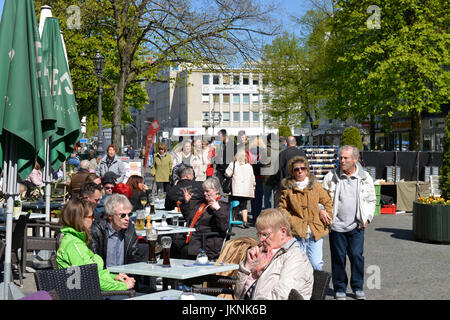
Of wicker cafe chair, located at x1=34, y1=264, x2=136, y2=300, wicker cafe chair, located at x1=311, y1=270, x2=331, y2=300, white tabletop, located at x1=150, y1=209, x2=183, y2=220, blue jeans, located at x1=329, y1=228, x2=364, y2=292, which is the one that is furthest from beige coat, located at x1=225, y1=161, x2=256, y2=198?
wicker cafe chair, located at x1=311, y1=270, x2=331, y2=300

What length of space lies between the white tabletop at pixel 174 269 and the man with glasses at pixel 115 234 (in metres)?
0.32

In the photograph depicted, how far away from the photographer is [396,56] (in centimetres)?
3216

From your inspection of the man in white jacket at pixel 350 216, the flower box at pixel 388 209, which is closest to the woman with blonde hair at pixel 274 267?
the man in white jacket at pixel 350 216

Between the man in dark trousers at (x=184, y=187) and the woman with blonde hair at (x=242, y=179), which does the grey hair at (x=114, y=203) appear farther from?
the woman with blonde hair at (x=242, y=179)

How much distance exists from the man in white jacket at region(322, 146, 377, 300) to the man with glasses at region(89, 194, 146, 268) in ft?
8.60

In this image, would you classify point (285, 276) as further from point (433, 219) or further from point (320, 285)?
point (433, 219)

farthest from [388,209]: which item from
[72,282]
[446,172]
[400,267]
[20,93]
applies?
[72,282]

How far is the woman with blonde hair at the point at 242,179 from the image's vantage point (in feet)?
51.3

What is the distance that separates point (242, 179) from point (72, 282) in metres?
10.6

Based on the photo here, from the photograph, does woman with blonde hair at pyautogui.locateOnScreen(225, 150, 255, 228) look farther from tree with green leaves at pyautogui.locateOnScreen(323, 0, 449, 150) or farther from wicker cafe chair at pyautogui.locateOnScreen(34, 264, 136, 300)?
tree with green leaves at pyautogui.locateOnScreen(323, 0, 449, 150)

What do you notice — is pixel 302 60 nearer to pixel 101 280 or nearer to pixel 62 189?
pixel 62 189

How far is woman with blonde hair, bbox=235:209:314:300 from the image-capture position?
5.23 m

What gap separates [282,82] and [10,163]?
1838 inches

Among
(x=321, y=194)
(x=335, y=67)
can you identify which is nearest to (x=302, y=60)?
(x=335, y=67)
